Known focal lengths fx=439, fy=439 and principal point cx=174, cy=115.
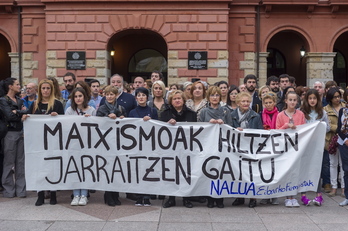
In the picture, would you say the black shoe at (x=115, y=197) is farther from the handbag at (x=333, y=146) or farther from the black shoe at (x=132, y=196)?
the handbag at (x=333, y=146)

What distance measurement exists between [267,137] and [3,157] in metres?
4.79

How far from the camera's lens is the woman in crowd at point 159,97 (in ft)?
24.8

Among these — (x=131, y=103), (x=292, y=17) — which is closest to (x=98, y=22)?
(x=292, y=17)

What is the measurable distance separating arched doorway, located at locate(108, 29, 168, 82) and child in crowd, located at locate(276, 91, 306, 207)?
45.7ft

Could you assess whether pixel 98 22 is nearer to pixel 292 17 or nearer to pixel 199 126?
pixel 292 17

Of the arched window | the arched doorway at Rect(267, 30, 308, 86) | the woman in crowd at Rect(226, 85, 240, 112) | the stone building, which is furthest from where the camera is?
the arched doorway at Rect(267, 30, 308, 86)

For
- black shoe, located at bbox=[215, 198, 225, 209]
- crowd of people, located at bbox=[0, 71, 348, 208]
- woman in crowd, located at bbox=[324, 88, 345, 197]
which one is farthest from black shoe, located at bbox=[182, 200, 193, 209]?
woman in crowd, located at bbox=[324, 88, 345, 197]

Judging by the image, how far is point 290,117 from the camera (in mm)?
7324

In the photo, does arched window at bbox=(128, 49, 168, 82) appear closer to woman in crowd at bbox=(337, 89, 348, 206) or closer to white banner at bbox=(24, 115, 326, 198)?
white banner at bbox=(24, 115, 326, 198)

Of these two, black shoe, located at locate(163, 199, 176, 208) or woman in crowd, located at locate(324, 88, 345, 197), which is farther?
woman in crowd, located at locate(324, 88, 345, 197)

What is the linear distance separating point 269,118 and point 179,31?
9555 millimetres

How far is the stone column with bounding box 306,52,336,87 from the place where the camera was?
56.6 ft

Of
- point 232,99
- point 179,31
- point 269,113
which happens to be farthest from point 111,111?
point 179,31

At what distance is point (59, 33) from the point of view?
54.2ft
